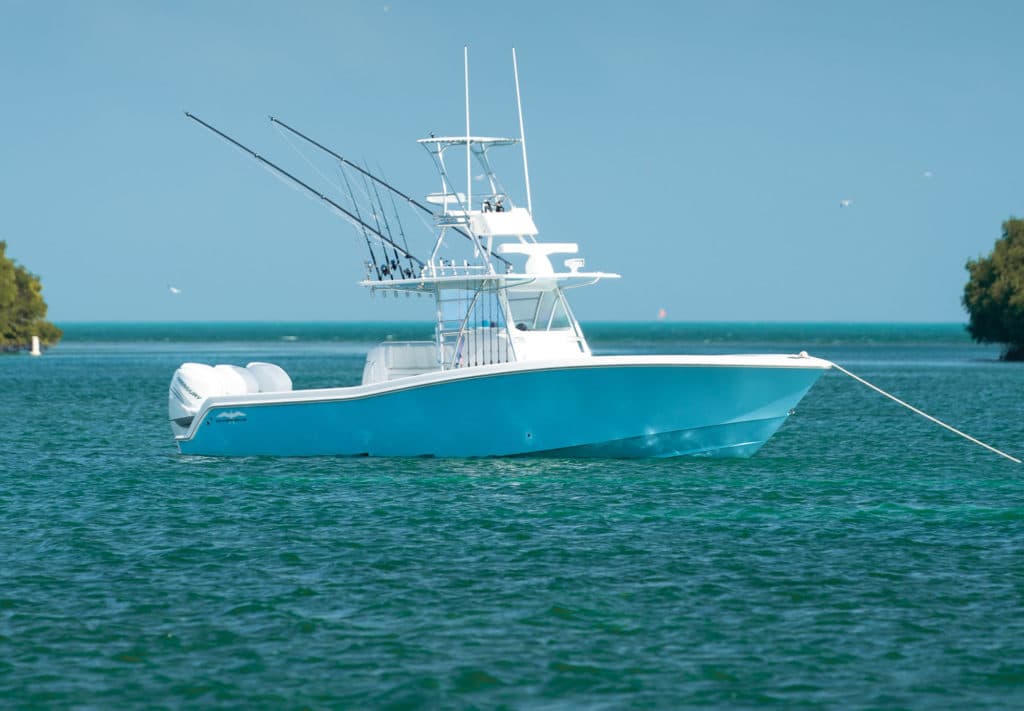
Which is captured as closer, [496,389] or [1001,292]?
[496,389]

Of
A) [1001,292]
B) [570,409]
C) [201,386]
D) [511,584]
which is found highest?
[1001,292]

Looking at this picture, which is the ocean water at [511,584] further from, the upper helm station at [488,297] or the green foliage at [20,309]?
the green foliage at [20,309]

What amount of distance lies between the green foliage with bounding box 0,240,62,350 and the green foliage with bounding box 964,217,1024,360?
2926 inches

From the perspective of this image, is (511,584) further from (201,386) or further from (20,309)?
(20,309)

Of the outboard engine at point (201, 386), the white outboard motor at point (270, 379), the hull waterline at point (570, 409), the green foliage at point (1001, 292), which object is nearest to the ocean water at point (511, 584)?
the hull waterline at point (570, 409)

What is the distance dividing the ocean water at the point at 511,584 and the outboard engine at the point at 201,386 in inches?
48.1

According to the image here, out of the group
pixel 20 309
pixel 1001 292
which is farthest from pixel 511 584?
pixel 20 309

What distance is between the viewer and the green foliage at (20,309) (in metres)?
114

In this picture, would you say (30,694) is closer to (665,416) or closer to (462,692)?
(462,692)

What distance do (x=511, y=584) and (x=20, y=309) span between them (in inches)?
4359

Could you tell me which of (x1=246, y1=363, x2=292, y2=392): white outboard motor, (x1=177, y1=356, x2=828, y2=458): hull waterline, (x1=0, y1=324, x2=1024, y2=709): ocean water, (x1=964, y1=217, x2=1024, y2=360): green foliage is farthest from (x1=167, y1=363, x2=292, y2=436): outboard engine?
(x1=964, y1=217, x2=1024, y2=360): green foliage

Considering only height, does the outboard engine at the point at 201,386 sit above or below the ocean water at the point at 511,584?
above

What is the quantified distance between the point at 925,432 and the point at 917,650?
97.0 feet

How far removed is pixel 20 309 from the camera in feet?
392
